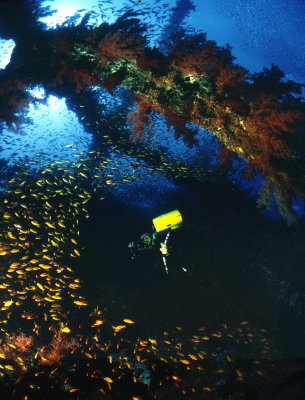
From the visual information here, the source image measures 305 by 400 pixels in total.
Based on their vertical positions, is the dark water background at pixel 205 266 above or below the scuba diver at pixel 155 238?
below

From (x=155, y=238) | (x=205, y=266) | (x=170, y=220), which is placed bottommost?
(x=205, y=266)

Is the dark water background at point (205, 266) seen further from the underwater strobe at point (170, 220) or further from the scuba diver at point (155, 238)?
the underwater strobe at point (170, 220)

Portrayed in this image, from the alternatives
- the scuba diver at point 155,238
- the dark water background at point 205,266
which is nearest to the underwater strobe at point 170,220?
the scuba diver at point 155,238

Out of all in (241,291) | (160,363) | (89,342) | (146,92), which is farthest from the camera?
(241,291)

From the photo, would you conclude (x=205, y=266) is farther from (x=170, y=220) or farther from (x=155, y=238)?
(x=170, y=220)

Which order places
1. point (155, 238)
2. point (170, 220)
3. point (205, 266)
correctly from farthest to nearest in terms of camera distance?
point (205, 266) < point (155, 238) < point (170, 220)

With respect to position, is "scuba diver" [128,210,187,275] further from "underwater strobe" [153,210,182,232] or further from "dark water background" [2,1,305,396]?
"dark water background" [2,1,305,396]

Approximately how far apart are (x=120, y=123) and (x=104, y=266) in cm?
1141

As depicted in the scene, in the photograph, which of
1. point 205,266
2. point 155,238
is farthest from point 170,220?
point 205,266

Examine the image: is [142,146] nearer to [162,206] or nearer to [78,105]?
[78,105]

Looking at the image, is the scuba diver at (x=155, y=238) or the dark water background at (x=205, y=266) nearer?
the scuba diver at (x=155, y=238)

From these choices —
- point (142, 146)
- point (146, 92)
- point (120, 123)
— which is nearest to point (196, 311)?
point (142, 146)

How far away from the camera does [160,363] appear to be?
28.2ft

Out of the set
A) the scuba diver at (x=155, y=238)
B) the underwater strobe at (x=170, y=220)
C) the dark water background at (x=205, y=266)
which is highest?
the underwater strobe at (x=170, y=220)
